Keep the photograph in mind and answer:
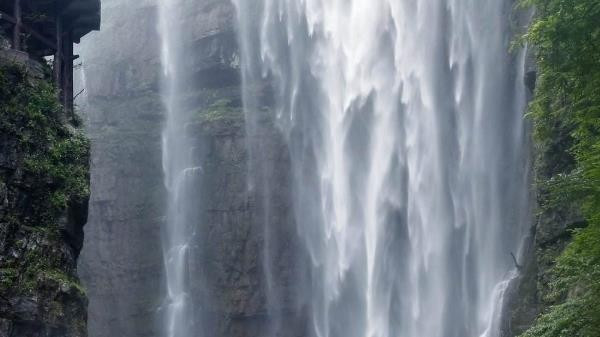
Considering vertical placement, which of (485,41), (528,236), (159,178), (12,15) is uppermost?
(485,41)

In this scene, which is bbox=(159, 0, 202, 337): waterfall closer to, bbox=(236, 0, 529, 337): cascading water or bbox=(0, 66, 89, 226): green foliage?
bbox=(236, 0, 529, 337): cascading water

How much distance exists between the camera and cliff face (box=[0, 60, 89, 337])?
50.1ft

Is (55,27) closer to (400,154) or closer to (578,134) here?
(578,134)

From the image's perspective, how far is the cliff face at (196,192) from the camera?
1465 inches

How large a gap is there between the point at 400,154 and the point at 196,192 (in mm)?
12184

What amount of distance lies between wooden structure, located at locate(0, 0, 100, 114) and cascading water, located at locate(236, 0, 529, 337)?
59.1ft

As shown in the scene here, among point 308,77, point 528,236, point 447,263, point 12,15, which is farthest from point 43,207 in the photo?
point 308,77

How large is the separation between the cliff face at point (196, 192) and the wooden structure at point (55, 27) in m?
18.1

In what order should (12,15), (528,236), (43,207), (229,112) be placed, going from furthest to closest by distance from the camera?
(229,112)
(528,236)
(12,15)
(43,207)

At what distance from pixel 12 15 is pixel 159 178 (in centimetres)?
2254

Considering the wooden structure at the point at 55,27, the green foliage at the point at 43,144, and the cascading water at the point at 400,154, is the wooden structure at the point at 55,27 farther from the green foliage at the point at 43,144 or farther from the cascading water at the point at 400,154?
the cascading water at the point at 400,154

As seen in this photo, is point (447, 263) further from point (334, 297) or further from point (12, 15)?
point (12, 15)

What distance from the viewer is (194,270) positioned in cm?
3825

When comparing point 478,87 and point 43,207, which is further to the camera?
point 478,87
